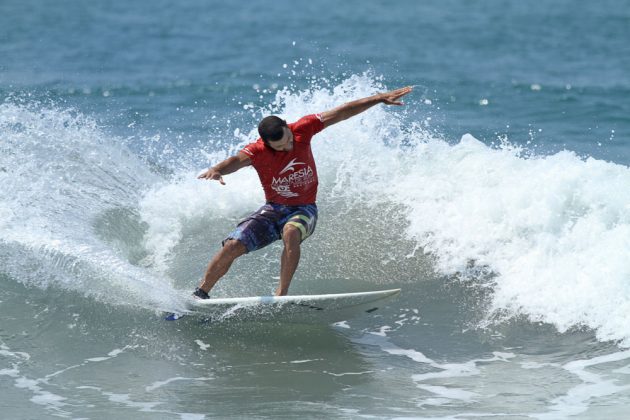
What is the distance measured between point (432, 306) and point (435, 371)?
1453 mm

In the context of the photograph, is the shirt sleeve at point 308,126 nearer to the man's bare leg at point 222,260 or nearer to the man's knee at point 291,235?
the man's knee at point 291,235

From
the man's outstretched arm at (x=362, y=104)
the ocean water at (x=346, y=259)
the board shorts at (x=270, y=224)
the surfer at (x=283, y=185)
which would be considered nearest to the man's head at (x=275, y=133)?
the surfer at (x=283, y=185)

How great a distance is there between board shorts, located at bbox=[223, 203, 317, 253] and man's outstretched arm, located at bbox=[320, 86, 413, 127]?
0.82 m

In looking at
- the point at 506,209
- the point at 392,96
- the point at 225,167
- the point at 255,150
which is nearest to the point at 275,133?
the point at 255,150

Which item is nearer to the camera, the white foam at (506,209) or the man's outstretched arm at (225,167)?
the man's outstretched arm at (225,167)

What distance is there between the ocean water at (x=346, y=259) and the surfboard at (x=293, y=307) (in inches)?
7.5

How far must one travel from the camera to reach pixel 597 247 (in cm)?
898

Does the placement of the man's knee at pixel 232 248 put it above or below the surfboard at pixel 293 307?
above

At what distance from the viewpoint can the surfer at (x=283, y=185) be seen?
309 inches

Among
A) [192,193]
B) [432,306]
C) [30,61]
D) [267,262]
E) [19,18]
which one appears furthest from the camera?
[19,18]

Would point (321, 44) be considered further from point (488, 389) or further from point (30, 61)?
point (488, 389)

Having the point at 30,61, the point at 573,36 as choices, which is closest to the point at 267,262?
the point at 30,61

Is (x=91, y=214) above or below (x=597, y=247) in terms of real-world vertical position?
above

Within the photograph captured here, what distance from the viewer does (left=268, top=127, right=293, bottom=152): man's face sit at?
7766mm
